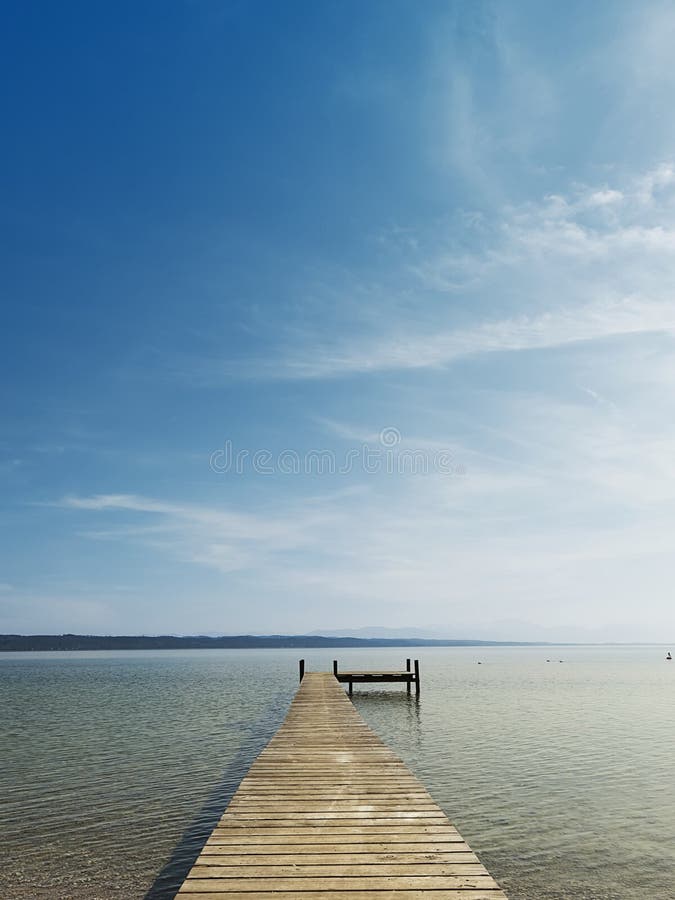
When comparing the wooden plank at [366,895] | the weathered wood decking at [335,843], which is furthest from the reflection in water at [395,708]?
the wooden plank at [366,895]

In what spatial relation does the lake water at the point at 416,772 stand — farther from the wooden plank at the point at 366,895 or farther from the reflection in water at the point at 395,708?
the wooden plank at the point at 366,895

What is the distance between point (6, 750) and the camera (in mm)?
23516

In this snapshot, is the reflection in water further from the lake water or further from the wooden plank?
the wooden plank

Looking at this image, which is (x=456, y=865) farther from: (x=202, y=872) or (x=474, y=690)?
(x=474, y=690)

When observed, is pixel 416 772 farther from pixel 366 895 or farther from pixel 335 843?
pixel 366 895

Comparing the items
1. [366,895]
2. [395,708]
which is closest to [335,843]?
[366,895]

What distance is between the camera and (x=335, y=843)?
744cm

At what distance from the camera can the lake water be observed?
11.0m

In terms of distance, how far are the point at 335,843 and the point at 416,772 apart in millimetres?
12809

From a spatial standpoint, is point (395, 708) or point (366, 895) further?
point (395, 708)

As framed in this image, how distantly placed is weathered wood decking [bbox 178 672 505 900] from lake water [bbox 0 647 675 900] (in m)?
2.61

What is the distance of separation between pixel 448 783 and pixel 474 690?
36.8m

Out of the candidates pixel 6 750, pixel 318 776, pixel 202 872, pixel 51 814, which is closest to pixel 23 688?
pixel 6 750

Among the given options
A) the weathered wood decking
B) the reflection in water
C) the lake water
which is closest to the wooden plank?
the weathered wood decking
